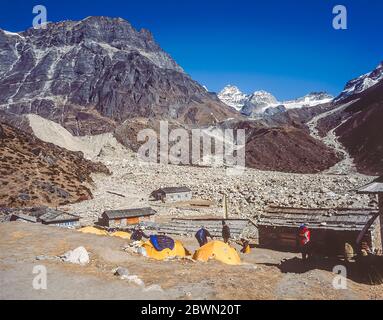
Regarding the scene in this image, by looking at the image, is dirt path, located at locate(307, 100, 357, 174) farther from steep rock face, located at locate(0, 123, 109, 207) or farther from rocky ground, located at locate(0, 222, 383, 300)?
rocky ground, located at locate(0, 222, 383, 300)

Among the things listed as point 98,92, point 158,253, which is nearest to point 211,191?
point 158,253

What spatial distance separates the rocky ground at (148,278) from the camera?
35.2ft

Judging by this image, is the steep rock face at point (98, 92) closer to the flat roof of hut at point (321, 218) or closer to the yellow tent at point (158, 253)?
the flat roof of hut at point (321, 218)

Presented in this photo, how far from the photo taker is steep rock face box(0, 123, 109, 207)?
47.4m

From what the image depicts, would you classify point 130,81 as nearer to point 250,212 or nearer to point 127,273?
point 250,212

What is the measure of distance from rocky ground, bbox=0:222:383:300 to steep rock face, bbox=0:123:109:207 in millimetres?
32079

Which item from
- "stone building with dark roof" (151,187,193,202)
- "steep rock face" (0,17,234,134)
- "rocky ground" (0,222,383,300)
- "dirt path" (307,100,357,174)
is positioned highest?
"steep rock face" (0,17,234,134)

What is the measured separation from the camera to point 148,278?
1246 centimetres

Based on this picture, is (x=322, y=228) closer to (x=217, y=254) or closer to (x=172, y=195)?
(x=217, y=254)

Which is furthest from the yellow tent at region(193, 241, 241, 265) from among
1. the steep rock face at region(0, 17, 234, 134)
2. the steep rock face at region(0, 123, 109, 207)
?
the steep rock face at region(0, 17, 234, 134)

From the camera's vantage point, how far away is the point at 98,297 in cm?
1028

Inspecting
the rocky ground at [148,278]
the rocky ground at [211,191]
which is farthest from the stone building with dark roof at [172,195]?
the rocky ground at [148,278]

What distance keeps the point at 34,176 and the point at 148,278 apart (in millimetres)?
45165
